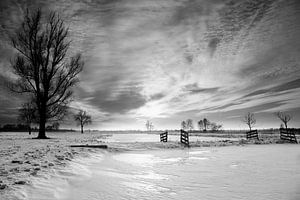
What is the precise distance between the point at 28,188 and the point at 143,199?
270cm

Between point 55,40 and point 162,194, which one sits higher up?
point 55,40

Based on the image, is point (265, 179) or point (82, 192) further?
point (265, 179)

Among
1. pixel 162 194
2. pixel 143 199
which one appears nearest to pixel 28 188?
pixel 143 199

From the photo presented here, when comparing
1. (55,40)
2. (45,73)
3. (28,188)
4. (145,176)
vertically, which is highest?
(55,40)

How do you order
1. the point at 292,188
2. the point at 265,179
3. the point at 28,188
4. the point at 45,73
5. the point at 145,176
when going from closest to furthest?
the point at 28,188 < the point at 292,188 < the point at 265,179 < the point at 145,176 < the point at 45,73

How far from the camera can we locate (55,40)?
84.2 feet

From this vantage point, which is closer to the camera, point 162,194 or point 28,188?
point 28,188

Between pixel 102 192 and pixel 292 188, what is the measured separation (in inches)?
202

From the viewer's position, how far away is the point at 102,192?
4762mm

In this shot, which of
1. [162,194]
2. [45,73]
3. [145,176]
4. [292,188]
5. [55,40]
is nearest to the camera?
[162,194]

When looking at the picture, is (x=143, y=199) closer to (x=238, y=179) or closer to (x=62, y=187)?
(x=62, y=187)

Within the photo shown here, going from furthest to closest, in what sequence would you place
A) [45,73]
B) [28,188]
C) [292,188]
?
1. [45,73]
2. [292,188]
3. [28,188]

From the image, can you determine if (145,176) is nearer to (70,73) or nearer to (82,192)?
(82,192)

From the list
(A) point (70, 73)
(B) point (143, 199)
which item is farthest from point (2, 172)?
(A) point (70, 73)
